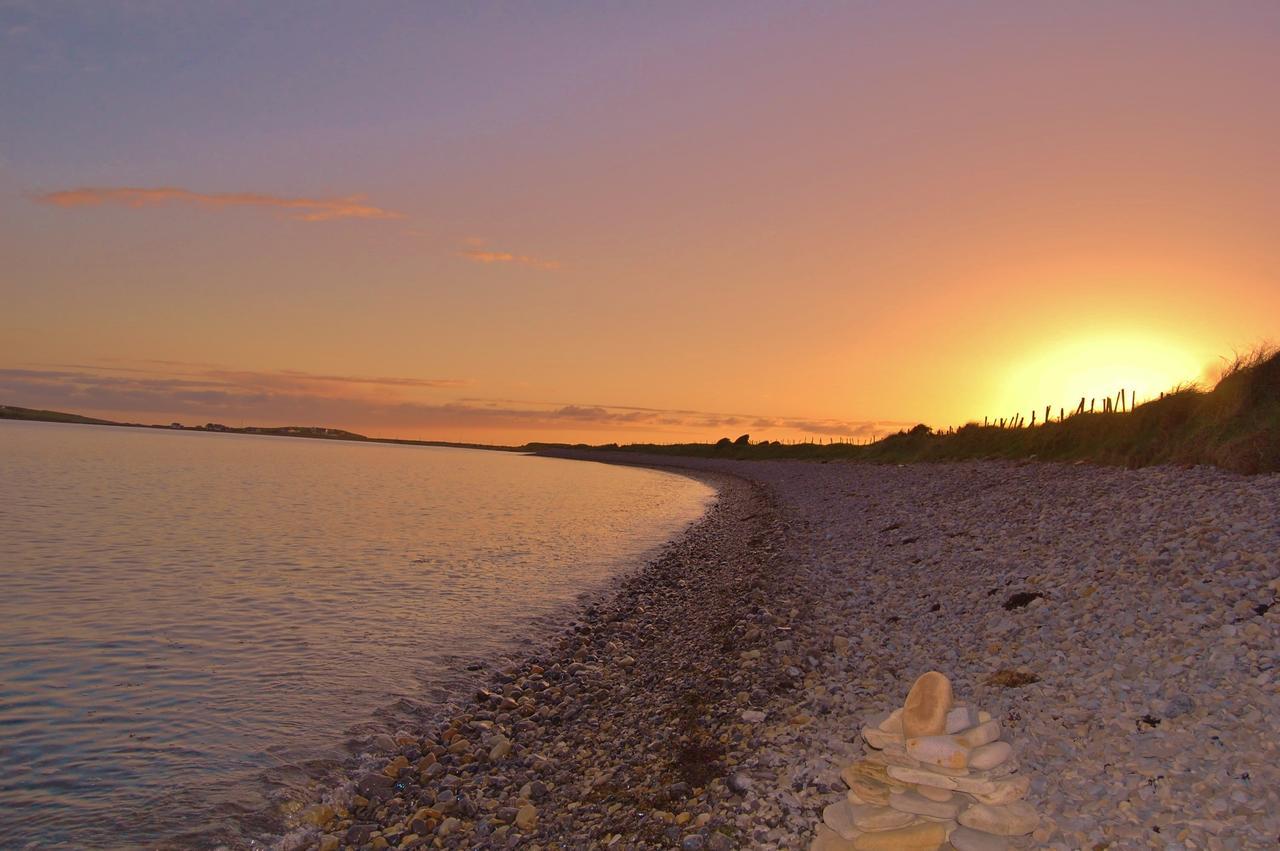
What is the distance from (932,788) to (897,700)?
3.11 meters

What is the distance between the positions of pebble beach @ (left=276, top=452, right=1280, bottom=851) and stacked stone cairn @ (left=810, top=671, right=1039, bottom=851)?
27 centimetres

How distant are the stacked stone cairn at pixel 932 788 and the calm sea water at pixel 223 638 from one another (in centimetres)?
740

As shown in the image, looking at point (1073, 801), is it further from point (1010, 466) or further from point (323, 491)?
point (323, 491)

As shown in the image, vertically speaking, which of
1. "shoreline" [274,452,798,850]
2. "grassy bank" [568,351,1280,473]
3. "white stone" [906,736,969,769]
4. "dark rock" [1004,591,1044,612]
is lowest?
"shoreline" [274,452,798,850]

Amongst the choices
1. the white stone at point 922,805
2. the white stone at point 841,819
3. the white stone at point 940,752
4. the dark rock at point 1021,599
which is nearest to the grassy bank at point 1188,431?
the dark rock at point 1021,599

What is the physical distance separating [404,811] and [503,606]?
12.1 metres

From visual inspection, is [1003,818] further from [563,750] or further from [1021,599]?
[1021,599]

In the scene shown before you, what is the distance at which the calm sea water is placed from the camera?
32.9 feet

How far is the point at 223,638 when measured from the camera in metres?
17.2

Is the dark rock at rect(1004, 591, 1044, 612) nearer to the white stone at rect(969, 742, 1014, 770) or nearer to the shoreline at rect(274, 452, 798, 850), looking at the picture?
the shoreline at rect(274, 452, 798, 850)

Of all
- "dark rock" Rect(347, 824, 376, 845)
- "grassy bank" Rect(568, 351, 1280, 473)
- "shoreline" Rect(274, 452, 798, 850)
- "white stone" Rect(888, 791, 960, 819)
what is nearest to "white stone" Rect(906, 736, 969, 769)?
"white stone" Rect(888, 791, 960, 819)

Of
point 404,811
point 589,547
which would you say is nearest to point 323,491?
point 589,547

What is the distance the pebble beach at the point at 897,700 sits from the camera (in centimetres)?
693

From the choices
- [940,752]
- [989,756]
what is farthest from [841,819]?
[989,756]
